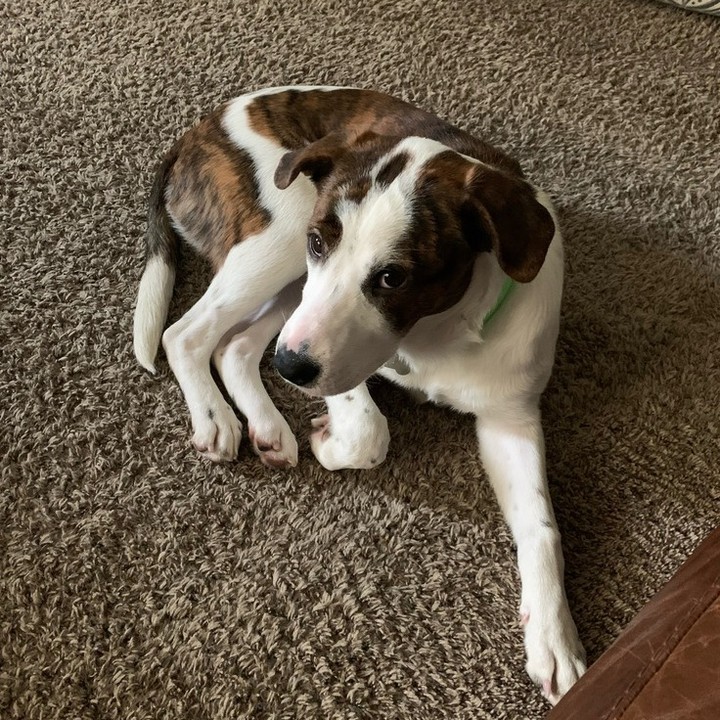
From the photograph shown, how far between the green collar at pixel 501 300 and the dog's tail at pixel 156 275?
89 cm

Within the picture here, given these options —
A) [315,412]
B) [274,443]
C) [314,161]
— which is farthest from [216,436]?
[314,161]

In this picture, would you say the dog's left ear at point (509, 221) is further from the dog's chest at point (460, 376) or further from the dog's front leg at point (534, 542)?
the dog's front leg at point (534, 542)

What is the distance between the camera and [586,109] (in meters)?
2.82

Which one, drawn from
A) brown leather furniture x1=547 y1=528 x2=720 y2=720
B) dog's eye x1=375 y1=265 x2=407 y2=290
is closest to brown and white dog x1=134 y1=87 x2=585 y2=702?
dog's eye x1=375 y1=265 x2=407 y2=290

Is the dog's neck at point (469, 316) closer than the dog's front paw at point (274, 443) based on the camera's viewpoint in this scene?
Yes

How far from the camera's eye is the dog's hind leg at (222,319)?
2035 millimetres

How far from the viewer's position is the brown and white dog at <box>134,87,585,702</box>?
1529mm

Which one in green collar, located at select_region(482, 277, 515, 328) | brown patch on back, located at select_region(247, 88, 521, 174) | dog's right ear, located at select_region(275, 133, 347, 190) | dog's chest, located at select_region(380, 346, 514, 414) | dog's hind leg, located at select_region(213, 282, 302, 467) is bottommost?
dog's hind leg, located at select_region(213, 282, 302, 467)

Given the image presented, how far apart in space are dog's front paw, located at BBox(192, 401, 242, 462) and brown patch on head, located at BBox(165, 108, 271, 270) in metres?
0.42

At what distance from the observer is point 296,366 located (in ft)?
5.12

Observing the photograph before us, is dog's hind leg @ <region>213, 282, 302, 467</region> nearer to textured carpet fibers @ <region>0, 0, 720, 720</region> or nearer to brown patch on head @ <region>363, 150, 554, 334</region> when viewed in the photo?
textured carpet fibers @ <region>0, 0, 720, 720</region>

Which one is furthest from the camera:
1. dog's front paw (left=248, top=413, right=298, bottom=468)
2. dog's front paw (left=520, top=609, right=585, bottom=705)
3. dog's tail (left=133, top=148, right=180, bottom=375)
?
dog's tail (left=133, top=148, right=180, bottom=375)

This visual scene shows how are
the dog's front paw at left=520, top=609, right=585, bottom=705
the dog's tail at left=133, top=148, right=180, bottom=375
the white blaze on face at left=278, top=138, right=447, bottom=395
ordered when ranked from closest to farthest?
the white blaze on face at left=278, top=138, right=447, bottom=395 < the dog's front paw at left=520, top=609, right=585, bottom=705 < the dog's tail at left=133, top=148, right=180, bottom=375

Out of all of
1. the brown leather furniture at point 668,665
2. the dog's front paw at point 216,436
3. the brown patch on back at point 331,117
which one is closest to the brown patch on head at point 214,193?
the brown patch on back at point 331,117
